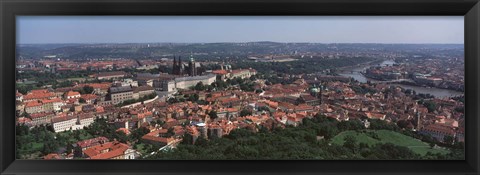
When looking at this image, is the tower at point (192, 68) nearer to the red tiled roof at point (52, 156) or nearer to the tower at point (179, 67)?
the tower at point (179, 67)

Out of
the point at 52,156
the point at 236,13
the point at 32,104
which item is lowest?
the point at 52,156

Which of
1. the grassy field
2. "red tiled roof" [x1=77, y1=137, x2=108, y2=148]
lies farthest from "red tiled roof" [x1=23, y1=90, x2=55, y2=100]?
the grassy field

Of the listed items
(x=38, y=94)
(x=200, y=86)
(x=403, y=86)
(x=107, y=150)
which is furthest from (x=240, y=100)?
(x=38, y=94)

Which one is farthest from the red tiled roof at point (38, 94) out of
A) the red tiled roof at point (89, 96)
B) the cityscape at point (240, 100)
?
the red tiled roof at point (89, 96)

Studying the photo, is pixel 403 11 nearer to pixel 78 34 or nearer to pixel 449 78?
pixel 449 78

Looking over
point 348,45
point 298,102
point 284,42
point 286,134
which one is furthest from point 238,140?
point 348,45

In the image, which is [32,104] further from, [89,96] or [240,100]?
[240,100]

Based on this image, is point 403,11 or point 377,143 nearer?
point 403,11
